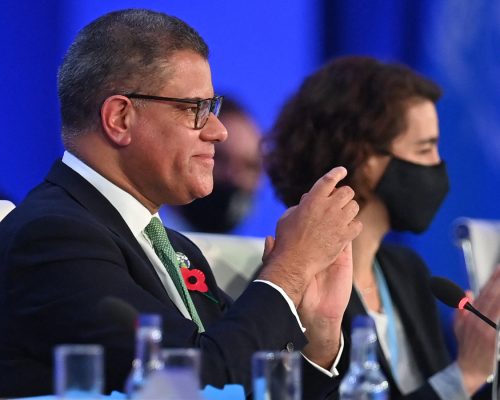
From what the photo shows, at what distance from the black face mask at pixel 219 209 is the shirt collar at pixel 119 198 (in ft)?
6.43

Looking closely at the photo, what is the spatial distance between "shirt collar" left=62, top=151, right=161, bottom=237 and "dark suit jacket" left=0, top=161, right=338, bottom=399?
0.35ft

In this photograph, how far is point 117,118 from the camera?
2.29m

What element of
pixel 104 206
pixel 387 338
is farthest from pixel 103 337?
pixel 387 338

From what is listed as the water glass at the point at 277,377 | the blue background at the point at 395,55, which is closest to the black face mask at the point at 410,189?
the blue background at the point at 395,55

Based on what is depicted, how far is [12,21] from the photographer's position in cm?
361

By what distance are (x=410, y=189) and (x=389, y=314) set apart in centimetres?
37

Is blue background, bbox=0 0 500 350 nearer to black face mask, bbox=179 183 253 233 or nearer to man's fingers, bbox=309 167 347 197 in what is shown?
black face mask, bbox=179 183 253 233

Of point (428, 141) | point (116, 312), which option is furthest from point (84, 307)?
point (428, 141)

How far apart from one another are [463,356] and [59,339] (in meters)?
1.17

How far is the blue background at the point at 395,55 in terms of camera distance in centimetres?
443

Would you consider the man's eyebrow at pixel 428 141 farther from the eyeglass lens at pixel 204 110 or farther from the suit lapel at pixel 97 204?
the suit lapel at pixel 97 204

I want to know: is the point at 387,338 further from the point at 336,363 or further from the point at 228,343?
the point at 228,343

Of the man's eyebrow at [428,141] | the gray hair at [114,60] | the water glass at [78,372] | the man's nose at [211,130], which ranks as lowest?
the water glass at [78,372]

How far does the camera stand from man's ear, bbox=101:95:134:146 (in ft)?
7.52
